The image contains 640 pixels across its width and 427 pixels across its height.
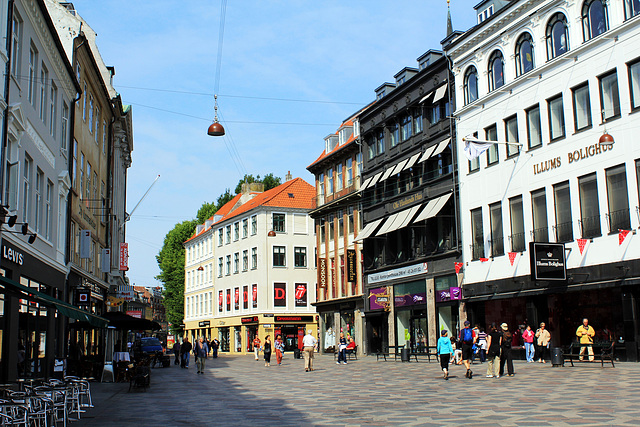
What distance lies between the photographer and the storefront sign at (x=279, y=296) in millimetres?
67250

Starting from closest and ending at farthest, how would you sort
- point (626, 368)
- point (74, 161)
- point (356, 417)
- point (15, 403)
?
point (15, 403), point (356, 417), point (626, 368), point (74, 161)

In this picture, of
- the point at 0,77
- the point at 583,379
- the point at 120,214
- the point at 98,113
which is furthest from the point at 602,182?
the point at 120,214

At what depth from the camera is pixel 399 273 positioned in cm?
4284

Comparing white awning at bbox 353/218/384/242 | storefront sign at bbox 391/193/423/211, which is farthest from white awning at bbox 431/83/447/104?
white awning at bbox 353/218/384/242

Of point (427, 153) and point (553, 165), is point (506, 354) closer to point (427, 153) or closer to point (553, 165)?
point (553, 165)

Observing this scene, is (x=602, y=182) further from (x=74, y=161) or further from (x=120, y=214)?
(x=120, y=214)

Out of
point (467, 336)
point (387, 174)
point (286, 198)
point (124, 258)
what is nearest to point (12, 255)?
point (467, 336)

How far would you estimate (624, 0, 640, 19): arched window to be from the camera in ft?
84.6

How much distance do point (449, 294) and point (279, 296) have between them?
32.3 metres

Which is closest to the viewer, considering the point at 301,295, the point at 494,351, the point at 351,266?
the point at 494,351

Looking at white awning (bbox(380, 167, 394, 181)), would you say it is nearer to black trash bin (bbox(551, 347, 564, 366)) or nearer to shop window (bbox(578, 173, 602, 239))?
shop window (bbox(578, 173, 602, 239))

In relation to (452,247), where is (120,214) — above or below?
above

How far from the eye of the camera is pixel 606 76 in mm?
27234

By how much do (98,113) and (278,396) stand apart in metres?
26.0
